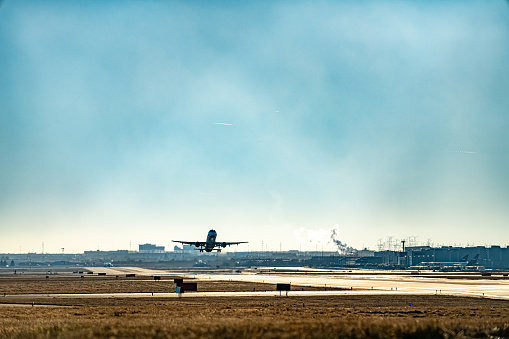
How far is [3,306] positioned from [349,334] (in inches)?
2037

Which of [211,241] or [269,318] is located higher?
[211,241]

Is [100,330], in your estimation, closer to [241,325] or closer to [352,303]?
[241,325]

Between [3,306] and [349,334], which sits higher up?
[349,334]

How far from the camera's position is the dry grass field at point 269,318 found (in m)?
27.7

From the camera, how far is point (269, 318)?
4656cm

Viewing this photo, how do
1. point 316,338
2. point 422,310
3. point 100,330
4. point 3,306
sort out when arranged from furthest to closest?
point 3,306 → point 422,310 → point 100,330 → point 316,338

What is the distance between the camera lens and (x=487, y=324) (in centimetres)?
3141

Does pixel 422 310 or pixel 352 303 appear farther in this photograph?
pixel 352 303

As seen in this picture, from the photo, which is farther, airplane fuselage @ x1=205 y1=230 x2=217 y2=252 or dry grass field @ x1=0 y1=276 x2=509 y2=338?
airplane fuselage @ x1=205 y1=230 x2=217 y2=252

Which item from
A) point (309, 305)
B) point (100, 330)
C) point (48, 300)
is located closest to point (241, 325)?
point (100, 330)

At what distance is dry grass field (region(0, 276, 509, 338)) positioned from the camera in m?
27.7

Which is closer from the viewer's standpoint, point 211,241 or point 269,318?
point 269,318

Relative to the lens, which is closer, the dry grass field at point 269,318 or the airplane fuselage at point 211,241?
the dry grass field at point 269,318

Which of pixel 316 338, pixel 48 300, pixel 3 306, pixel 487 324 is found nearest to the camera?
pixel 316 338
